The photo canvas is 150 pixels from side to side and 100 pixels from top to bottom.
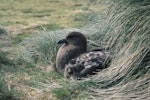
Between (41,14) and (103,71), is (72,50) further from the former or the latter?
(41,14)

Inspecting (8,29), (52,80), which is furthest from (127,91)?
(8,29)

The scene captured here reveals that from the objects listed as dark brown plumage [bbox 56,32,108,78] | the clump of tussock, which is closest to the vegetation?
the clump of tussock

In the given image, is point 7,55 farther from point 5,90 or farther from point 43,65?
point 5,90

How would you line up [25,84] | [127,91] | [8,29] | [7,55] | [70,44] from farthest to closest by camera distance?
[8,29] < [7,55] < [70,44] < [25,84] < [127,91]

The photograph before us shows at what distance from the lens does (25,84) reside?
18.3 ft

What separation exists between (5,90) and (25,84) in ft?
1.80

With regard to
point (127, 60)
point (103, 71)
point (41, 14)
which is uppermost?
point (127, 60)

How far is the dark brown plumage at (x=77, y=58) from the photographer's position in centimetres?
549

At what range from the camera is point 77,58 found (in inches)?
225

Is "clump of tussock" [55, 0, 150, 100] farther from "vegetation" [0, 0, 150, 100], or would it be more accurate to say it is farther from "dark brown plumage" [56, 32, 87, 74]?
"dark brown plumage" [56, 32, 87, 74]

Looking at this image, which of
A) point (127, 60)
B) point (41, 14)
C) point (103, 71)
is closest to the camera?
point (127, 60)

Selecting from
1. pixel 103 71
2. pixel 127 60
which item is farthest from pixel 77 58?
pixel 127 60

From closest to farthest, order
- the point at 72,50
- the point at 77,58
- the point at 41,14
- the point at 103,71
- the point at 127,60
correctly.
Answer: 1. the point at 127,60
2. the point at 103,71
3. the point at 77,58
4. the point at 72,50
5. the point at 41,14

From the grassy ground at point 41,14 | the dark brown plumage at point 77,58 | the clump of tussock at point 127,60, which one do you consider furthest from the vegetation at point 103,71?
the grassy ground at point 41,14
